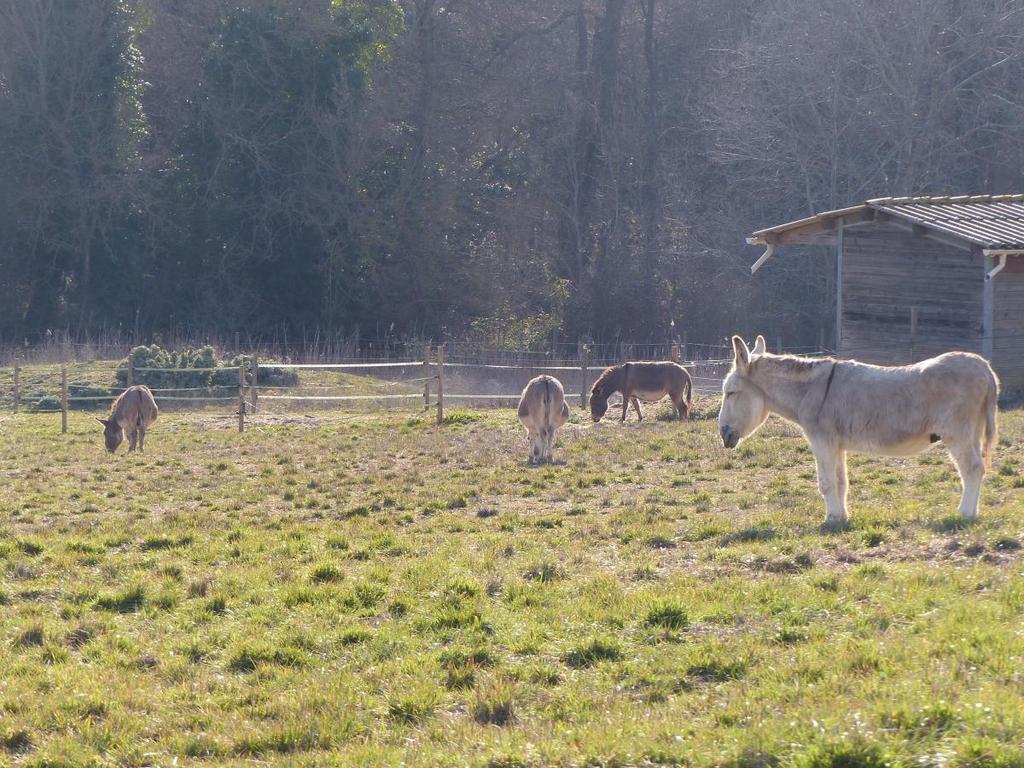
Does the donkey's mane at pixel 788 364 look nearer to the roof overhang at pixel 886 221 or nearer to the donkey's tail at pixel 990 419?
the donkey's tail at pixel 990 419

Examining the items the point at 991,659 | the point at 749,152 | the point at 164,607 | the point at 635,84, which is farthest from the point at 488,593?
the point at 635,84

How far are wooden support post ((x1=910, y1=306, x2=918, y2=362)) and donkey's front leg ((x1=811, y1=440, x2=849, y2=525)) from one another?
43.8ft

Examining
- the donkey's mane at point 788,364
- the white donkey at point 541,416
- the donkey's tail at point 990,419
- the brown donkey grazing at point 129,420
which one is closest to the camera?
the donkey's tail at point 990,419

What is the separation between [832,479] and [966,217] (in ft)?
46.8

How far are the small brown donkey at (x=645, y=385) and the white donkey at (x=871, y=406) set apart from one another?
34.8ft

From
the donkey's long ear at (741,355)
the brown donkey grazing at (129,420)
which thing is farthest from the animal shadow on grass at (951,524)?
the brown donkey grazing at (129,420)

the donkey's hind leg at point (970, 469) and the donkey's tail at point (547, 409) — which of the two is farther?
the donkey's tail at point (547, 409)

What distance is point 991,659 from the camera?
593cm

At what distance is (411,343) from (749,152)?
46.2ft

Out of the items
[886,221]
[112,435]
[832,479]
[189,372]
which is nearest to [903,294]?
[886,221]

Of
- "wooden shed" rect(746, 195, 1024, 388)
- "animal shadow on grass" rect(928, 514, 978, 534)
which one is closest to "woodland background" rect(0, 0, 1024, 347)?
"wooden shed" rect(746, 195, 1024, 388)

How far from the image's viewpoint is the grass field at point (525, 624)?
558 cm

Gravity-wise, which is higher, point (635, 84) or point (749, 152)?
point (635, 84)

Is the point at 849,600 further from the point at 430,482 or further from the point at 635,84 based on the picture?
the point at 635,84
